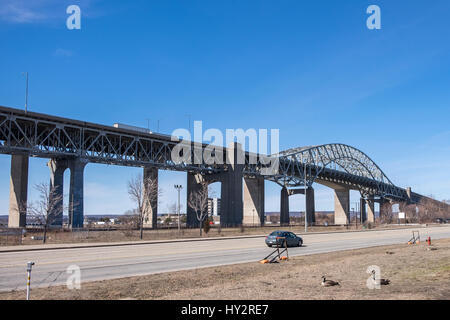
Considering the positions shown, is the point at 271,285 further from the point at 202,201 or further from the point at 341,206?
the point at 341,206

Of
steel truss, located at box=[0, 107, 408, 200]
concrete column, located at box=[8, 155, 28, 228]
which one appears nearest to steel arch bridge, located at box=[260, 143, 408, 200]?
steel truss, located at box=[0, 107, 408, 200]

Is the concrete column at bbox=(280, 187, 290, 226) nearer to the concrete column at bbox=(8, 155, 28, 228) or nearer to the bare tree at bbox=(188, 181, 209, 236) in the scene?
the bare tree at bbox=(188, 181, 209, 236)

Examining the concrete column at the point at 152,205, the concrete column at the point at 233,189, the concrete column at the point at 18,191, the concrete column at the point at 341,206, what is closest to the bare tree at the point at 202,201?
the concrete column at the point at 233,189

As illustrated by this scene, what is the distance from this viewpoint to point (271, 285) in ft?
44.5

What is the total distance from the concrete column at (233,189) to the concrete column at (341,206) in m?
62.3

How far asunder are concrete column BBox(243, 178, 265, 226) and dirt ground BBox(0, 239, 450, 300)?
269ft

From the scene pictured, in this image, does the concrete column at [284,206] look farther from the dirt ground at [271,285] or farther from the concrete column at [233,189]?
the dirt ground at [271,285]

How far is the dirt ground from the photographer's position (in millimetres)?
11672

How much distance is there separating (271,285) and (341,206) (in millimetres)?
136961

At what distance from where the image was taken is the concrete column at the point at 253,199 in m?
101

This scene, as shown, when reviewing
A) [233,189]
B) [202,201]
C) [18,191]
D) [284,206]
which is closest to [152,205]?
[202,201]

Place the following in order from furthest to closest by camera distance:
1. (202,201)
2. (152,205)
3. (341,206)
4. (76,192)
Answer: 1. (341,206)
2. (152,205)
3. (202,201)
4. (76,192)

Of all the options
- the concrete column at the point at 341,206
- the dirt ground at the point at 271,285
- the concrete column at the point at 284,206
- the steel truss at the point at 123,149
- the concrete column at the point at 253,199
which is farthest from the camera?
the concrete column at the point at 341,206

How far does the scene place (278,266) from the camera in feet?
63.9
